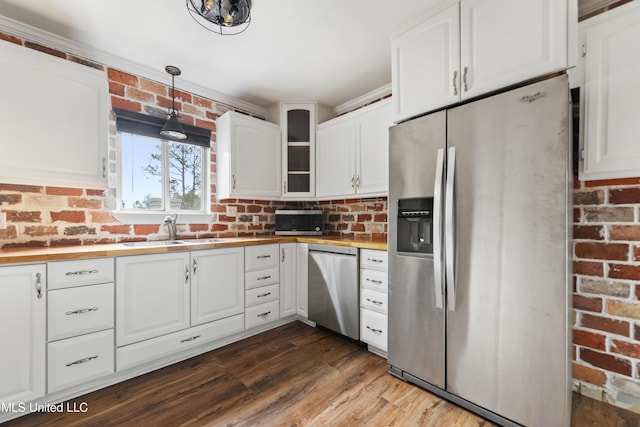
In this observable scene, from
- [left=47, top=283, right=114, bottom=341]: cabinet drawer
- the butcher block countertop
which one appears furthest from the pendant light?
[left=47, top=283, right=114, bottom=341]: cabinet drawer

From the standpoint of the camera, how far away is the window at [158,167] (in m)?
2.36

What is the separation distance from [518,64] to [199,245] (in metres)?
2.35

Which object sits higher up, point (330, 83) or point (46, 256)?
point (330, 83)

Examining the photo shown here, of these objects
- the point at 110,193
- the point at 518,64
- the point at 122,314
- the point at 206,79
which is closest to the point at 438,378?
the point at 518,64

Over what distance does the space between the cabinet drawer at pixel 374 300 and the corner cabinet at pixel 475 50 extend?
1.33 metres

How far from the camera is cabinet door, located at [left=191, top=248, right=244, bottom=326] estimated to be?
7.18 ft

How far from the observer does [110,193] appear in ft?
7.39

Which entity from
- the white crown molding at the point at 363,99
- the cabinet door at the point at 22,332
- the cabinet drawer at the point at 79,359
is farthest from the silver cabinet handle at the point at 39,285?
the white crown molding at the point at 363,99

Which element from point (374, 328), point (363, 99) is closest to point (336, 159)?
point (363, 99)

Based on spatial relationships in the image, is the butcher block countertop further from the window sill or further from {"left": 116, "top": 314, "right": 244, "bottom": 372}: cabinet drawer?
{"left": 116, "top": 314, "right": 244, "bottom": 372}: cabinet drawer

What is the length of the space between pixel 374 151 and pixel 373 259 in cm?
100

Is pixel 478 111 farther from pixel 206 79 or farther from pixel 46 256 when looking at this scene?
pixel 46 256

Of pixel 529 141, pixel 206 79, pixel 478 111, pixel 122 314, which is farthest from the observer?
pixel 206 79

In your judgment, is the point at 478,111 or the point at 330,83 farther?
the point at 330,83
